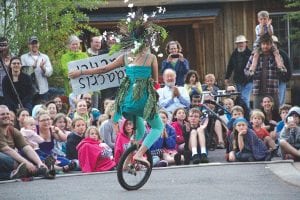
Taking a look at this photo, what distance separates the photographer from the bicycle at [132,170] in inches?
520

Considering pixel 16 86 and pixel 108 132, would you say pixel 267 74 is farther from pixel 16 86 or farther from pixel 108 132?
pixel 16 86

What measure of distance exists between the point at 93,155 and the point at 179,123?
7.30ft

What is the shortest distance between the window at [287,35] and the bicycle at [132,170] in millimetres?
15471

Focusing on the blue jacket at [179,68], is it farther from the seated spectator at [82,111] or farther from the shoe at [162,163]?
the shoe at [162,163]

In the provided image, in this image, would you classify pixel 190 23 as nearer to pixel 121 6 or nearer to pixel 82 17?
pixel 121 6

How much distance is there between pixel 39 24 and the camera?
21.9 metres

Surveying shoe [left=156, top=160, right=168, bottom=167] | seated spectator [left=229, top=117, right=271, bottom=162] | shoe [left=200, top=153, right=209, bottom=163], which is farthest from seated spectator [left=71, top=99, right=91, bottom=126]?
seated spectator [left=229, top=117, right=271, bottom=162]

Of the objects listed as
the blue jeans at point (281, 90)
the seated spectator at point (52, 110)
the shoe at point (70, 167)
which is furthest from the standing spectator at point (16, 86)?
the blue jeans at point (281, 90)

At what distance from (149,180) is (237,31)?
47.9 ft

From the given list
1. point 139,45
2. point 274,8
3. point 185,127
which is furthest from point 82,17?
point 139,45

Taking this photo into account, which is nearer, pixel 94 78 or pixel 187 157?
pixel 94 78

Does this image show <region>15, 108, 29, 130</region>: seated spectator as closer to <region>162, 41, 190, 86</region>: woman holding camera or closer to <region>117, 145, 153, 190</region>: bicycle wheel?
<region>162, 41, 190, 86</region>: woman holding camera

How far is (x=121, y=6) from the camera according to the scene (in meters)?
28.5

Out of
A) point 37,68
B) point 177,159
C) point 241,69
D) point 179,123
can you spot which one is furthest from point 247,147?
point 37,68
